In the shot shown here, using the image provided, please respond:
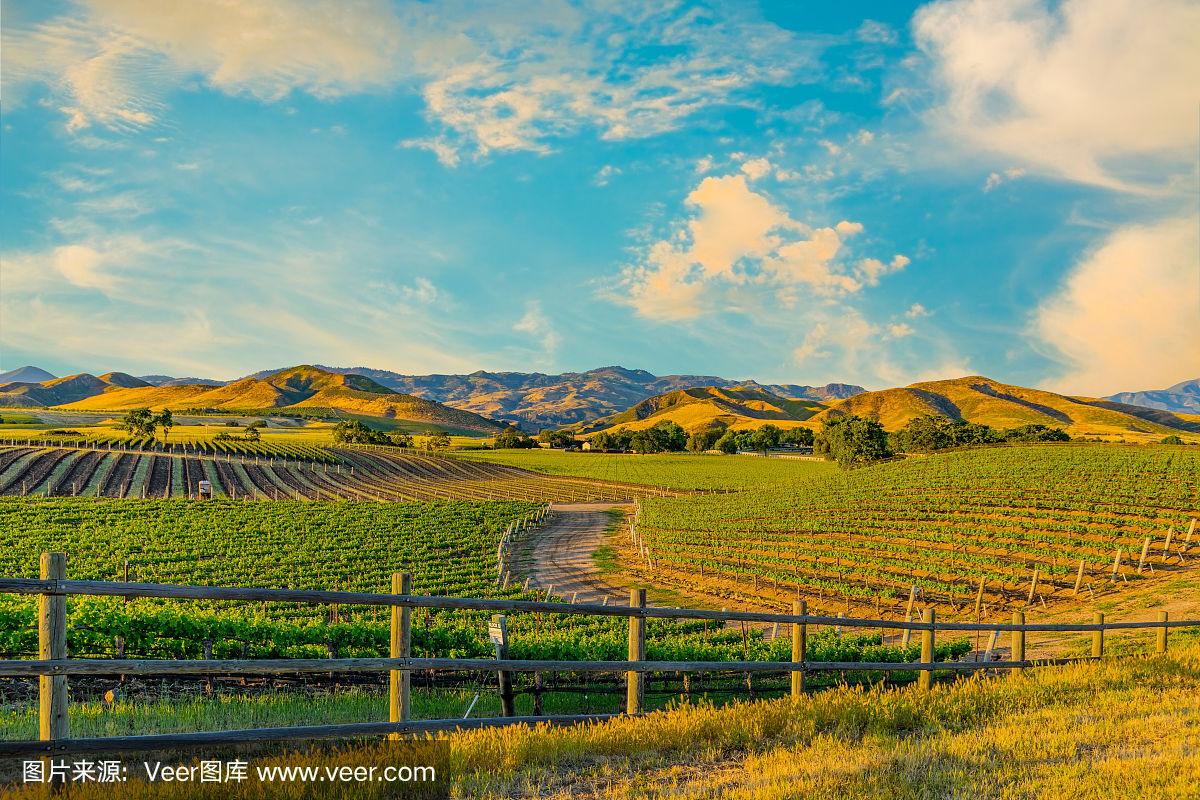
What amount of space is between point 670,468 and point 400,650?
373 ft

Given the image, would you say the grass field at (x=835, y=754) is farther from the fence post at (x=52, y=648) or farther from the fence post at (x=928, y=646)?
the fence post at (x=928, y=646)

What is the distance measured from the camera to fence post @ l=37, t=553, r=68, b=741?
5.36 metres

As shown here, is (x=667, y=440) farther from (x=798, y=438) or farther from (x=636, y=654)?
(x=636, y=654)

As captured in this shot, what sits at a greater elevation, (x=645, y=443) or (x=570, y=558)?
(x=645, y=443)

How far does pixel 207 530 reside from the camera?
138ft

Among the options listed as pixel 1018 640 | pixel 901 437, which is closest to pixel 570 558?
pixel 1018 640

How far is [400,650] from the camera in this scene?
6.80 meters

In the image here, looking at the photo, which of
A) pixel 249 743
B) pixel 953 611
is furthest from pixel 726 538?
pixel 249 743

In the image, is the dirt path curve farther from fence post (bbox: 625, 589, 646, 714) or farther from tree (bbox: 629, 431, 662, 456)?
tree (bbox: 629, 431, 662, 456)

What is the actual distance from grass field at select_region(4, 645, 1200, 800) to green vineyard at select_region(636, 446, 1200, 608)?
20322mm

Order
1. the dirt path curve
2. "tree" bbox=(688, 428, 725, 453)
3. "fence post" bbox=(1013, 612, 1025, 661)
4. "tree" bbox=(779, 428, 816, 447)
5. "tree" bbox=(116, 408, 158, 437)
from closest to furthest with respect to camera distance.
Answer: "fence post" bbox=(1013, 612, 1025, 661)
the dirt path curve
"tree" bbox=(116, 408, 158, 437)
"tree" bbox=(688, 428, 725, 453)
"tree" bbox=(779, 428, 816, 447)

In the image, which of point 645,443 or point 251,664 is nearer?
point 251,664

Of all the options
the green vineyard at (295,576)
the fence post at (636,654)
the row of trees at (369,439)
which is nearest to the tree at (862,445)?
the green vineyard at (295,576)

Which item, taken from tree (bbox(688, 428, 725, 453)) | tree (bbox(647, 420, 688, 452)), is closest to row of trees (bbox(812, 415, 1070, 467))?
tree (bbox(688, 428, 725, 453))
